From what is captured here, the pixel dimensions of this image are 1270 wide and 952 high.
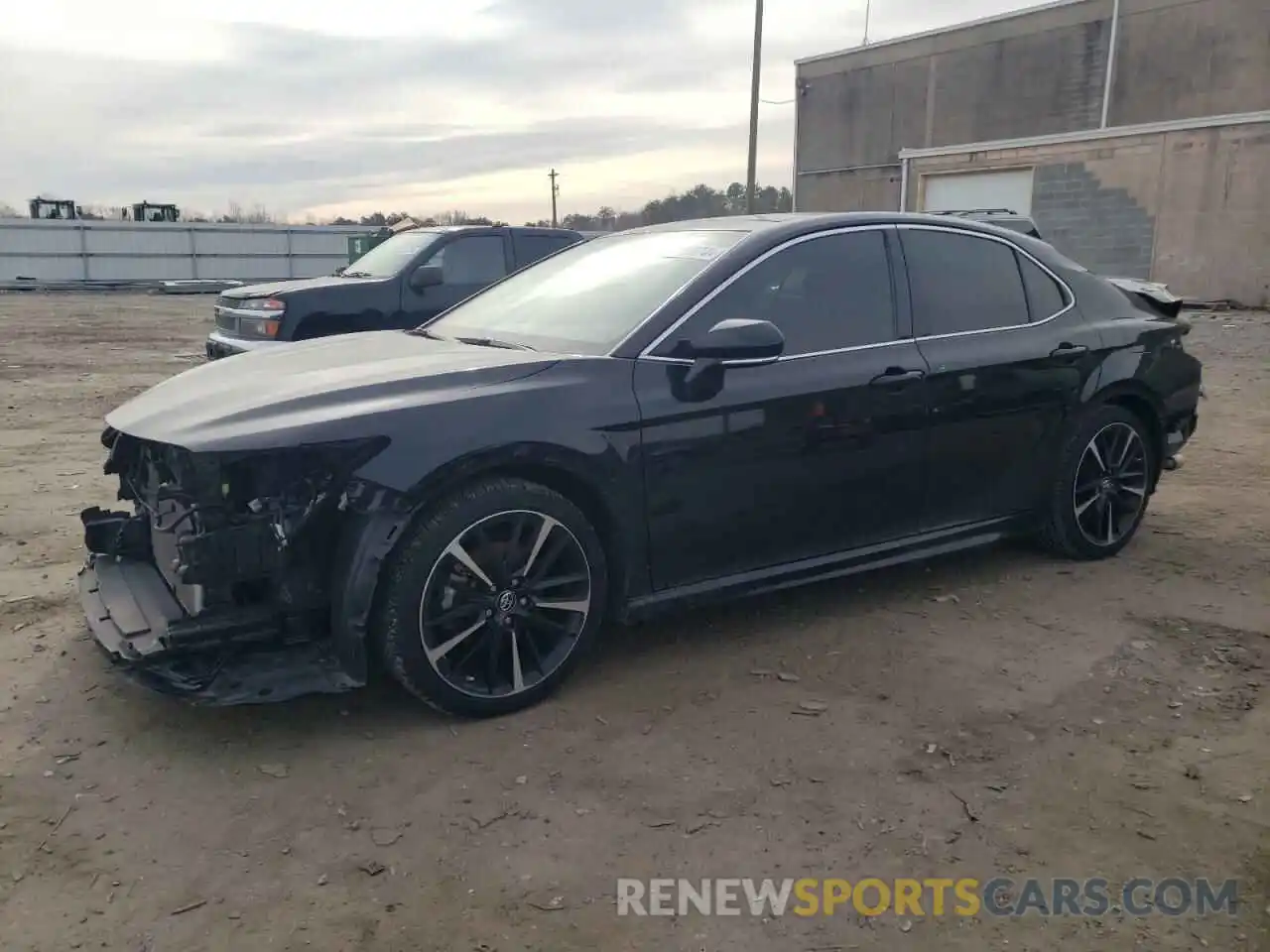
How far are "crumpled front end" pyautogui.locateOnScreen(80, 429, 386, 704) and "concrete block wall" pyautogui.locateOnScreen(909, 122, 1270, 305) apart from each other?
854 inches

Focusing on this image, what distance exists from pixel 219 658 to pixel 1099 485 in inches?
159

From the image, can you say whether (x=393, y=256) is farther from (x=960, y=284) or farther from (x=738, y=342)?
(x=738, y=342)

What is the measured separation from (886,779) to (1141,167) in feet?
71.0

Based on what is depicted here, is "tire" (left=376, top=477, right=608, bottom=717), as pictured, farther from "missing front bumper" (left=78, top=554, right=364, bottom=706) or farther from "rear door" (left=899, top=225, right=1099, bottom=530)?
"rear door" (left=899, top=225, right=1099, bottom=530)

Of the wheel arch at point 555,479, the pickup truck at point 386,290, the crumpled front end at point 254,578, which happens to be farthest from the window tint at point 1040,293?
the pickup truck at point 386,290

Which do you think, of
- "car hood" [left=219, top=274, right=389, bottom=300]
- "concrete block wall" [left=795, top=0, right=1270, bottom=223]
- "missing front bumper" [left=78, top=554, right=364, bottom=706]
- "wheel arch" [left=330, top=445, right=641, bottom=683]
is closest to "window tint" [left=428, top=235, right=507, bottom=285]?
"car hood" [left=219, top=274, right=389, bottom=300]

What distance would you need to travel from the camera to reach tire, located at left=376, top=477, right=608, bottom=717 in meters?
3.06

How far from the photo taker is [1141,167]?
67.7 feet

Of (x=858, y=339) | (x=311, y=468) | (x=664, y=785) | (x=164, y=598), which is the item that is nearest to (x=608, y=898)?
(x=664, y=785)

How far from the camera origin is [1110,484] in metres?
4.84

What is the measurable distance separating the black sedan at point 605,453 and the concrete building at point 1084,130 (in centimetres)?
1835

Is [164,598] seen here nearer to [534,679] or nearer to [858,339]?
[534,679]

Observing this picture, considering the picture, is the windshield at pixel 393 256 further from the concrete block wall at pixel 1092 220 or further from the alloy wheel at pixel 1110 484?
the concrete block wall at pixel 1092 220

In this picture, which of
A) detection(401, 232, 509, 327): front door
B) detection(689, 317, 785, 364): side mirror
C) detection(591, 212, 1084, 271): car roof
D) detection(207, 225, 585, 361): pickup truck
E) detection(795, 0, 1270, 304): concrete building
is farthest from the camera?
detection(795, 0, 1270, 304): concrete building
